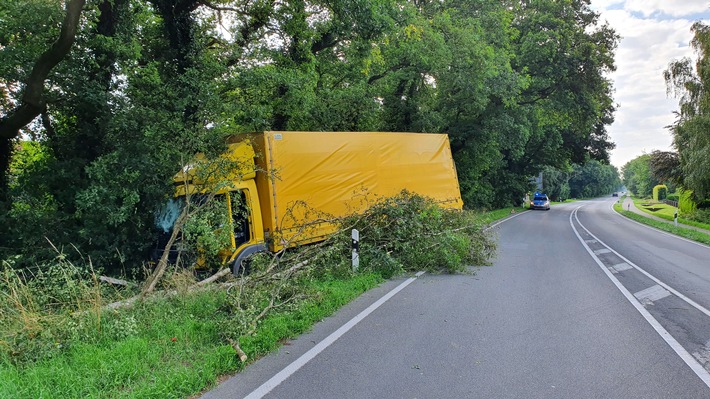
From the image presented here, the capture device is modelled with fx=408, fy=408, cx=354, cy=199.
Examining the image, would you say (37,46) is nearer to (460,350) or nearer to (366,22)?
(366,22)

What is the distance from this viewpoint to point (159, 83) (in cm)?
935

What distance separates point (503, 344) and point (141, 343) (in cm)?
397

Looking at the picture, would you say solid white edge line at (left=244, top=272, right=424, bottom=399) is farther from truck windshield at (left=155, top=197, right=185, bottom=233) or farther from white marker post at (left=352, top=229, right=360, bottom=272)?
truck windshield at (left=155, top=197, right=185, bottom=233)

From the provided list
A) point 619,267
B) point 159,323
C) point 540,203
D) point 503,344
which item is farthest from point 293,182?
point 540,203

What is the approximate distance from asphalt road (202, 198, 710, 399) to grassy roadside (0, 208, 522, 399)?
0.30 m

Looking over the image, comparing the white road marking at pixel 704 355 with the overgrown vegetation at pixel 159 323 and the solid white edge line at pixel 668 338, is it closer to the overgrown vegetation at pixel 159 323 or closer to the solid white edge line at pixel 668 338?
the solid white edge line at pixel 668 338

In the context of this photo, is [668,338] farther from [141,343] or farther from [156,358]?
[141,343]

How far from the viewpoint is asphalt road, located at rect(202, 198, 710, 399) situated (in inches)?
145

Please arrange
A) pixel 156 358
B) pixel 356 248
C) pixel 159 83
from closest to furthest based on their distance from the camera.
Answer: pixel 156 358
pixel 356 248
pixel 159 83

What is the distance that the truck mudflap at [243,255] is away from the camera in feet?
24.8

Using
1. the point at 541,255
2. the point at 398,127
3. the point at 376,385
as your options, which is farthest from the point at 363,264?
the point at 398,127

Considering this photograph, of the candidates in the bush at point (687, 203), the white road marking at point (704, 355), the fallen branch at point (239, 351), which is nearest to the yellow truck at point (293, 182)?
the fallen branch at point (239, 351)

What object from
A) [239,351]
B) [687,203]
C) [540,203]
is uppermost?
[239,351]

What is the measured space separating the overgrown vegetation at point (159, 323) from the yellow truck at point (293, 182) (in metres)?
→ 0.73
